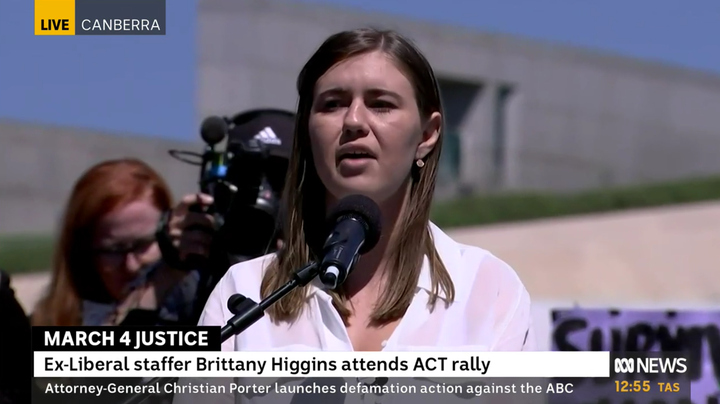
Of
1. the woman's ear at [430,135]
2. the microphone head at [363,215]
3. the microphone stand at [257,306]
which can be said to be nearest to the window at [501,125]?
the woman's ear at [430,135]

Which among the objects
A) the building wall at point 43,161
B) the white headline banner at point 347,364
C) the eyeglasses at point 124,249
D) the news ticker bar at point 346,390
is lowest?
the news ticker bar at point 346,390

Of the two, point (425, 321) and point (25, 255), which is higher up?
point (25, 255)

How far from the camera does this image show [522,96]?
82.4ft

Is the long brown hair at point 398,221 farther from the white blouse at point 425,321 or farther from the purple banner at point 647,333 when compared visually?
the purple banner at point 647,333

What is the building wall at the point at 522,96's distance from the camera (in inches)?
827

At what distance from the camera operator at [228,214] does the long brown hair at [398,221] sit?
754mm

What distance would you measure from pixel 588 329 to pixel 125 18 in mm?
2300

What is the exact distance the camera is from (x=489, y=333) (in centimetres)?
264

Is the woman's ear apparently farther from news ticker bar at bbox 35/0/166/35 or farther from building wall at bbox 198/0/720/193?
building wall at bbox 198/0/720/193

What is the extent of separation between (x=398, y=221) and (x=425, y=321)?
231mm

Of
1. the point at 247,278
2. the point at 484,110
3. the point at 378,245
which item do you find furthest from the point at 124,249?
the point at 484,110

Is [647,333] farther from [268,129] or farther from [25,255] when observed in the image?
[25,255]

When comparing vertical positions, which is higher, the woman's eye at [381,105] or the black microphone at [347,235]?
the woman's eye at [381,105]

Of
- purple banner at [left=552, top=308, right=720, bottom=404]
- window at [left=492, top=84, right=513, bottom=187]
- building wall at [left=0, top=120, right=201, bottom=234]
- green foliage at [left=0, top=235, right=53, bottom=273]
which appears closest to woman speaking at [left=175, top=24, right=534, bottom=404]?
purple banner at [left=552, top=308, right=720, bottom=404]
